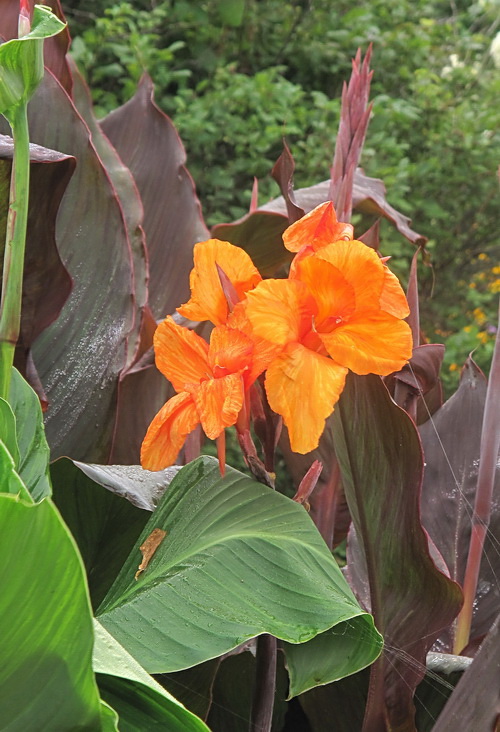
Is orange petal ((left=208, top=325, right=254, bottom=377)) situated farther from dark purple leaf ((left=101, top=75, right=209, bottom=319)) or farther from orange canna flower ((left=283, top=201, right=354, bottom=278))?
dark purple leaf ((left=101, top=75, right=209, bottom=319))

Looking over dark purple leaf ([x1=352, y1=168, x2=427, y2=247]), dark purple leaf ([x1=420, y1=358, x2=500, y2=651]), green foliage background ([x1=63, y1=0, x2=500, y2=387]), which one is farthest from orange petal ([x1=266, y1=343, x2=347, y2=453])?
green foliage background ([x1=63, y1=0, x2=500, y2=387])

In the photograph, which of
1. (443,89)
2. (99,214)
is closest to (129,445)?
(99,214)

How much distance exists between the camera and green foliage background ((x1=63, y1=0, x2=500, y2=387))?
276cm

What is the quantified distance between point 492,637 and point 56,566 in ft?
0.94

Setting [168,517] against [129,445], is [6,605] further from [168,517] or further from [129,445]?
[129,445]

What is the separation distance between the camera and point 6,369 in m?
0.49

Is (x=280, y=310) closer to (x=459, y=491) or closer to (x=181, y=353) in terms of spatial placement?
(x=181, y=353)

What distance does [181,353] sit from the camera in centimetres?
50

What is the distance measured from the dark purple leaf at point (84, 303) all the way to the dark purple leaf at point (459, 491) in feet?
0.96

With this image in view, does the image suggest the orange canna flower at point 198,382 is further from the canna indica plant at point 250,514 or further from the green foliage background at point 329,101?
the green foliage background at point 329,101

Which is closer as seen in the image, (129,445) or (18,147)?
(18,147)

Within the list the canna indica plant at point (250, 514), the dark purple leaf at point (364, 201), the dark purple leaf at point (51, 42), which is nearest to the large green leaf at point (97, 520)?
the canna indica plant at point (250, 514)

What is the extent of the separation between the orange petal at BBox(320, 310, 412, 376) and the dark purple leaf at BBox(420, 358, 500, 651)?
0.82 ft

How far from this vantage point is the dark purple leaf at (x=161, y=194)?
106cm
